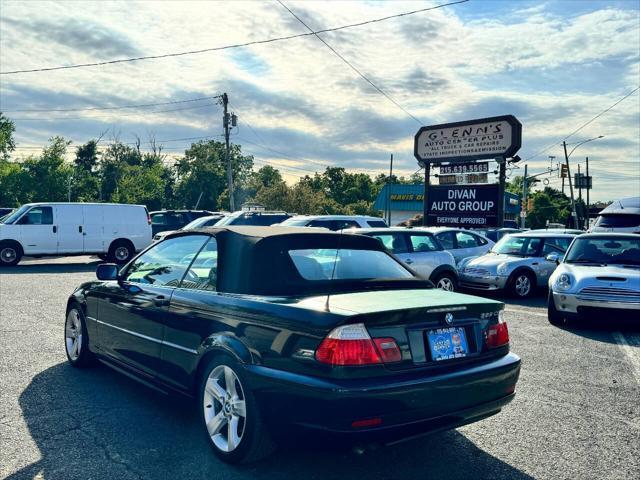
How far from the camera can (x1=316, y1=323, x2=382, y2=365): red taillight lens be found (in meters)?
3.18

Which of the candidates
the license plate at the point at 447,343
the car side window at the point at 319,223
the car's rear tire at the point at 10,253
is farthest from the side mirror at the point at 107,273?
the car's rear tire at the point at 10,253

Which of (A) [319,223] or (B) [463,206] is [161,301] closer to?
(A) [319,223]

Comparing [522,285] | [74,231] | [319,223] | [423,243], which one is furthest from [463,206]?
[74,231]

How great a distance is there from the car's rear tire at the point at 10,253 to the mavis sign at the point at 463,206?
46.7 feet

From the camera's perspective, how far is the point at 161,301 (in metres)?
4.41

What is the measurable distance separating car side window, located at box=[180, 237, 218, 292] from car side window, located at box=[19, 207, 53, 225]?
16077 mm

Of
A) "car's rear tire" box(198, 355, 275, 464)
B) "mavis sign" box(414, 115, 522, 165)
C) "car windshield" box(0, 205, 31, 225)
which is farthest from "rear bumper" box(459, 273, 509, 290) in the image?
"car windshield" box(0, 205, 31, 225)

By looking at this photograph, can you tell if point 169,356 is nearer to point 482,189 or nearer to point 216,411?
point 216,411

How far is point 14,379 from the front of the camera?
5.45 metres

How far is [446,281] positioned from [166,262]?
27.8ft

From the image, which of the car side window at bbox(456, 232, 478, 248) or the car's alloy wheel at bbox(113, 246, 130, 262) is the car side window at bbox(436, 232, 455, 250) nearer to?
the car side window at bbox(456, 232, 478, 248)

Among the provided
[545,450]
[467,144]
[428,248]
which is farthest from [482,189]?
[545,450]

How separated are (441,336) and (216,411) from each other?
1543mm

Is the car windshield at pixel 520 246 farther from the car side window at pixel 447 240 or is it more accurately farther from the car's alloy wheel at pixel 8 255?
the car's alloy wheel at pixel 8 255
